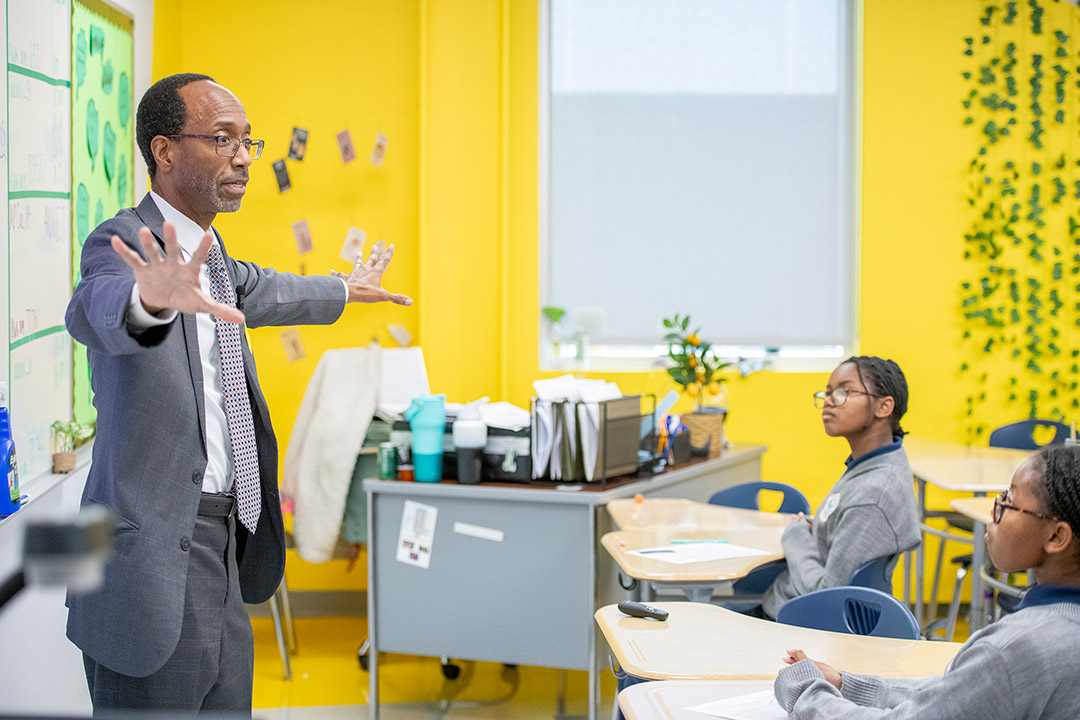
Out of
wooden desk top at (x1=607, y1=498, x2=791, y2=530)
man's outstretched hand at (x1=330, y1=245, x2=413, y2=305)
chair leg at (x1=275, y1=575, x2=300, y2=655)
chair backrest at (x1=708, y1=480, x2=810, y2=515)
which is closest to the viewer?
man's outstretched hand at (x1=330, y1=245, x2=413, y2=305)

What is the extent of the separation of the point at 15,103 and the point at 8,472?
925 millimetres

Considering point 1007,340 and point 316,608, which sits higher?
point 1007,340

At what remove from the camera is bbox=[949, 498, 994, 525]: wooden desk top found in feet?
10.9

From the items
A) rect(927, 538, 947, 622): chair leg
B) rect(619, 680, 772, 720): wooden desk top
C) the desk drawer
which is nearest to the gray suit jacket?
rect(619, 680, 772, 720): wooden desk top

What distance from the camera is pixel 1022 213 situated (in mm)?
4773

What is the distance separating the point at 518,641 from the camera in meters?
3.29

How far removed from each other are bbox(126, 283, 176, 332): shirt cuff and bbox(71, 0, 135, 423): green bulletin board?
5.66 feet

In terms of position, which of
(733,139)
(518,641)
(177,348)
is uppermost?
(733,139)

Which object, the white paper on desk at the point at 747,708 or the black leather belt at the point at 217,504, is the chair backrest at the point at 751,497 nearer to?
the white paper on desk at the point at 747,708

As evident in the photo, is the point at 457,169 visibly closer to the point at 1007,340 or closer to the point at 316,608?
the point at 316,608

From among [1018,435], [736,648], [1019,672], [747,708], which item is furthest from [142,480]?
[1018,435]

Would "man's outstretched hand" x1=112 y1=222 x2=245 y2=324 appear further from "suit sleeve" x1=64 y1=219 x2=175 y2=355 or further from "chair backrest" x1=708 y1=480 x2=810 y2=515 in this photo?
"chair backrest" x1=708 y1=480 x2=810 y2=515

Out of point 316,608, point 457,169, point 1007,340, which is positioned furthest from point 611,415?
point 1007,340

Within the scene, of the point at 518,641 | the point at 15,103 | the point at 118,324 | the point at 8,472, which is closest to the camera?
the point at 118,324
